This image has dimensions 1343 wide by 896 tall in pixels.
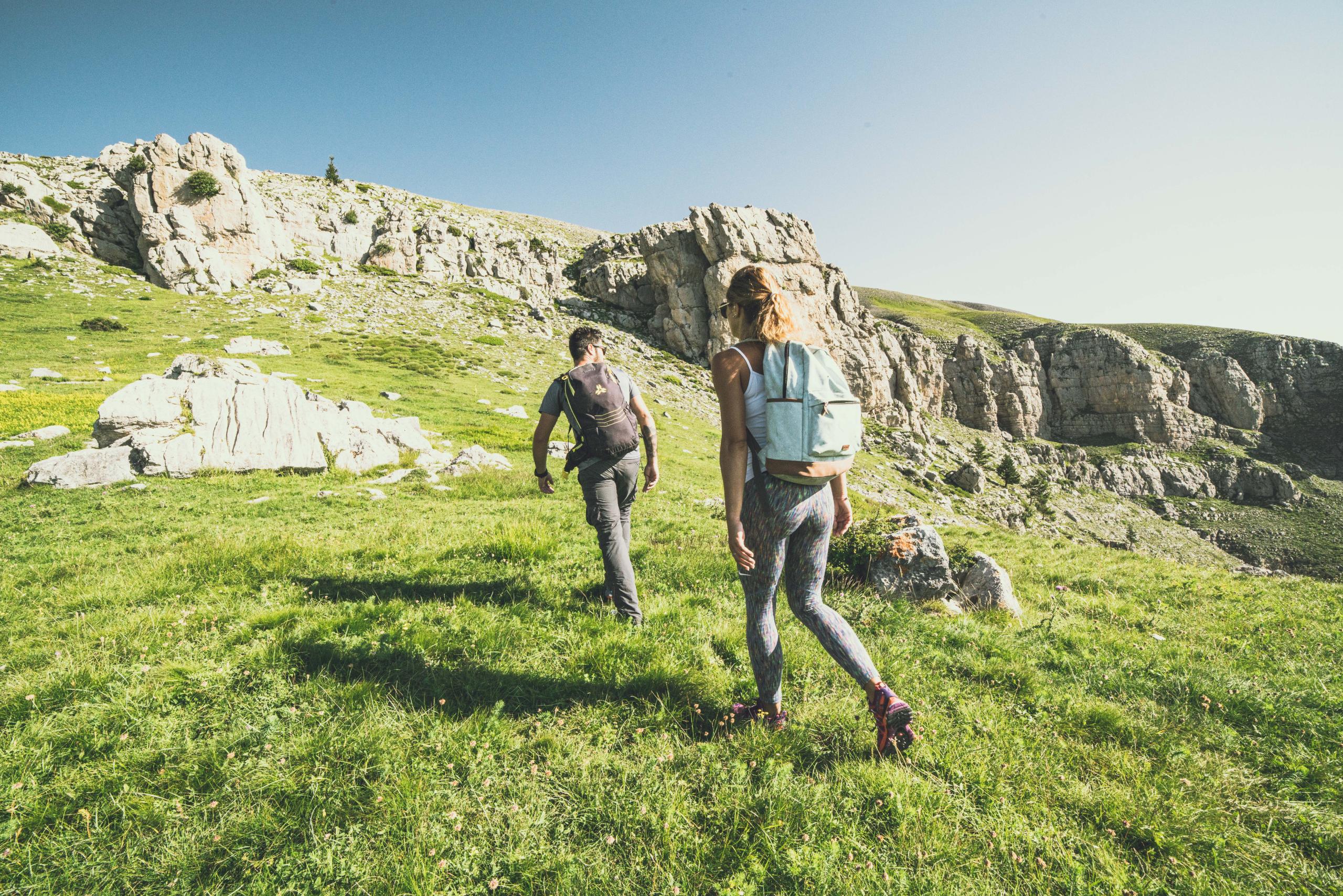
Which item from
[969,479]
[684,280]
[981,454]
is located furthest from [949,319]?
[684,280]

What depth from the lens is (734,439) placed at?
10.7 ft

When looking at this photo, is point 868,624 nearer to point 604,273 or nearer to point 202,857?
point 202,857

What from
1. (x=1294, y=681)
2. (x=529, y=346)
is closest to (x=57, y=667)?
(x=1294, y=681)

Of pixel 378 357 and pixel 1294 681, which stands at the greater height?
pixel 378 357

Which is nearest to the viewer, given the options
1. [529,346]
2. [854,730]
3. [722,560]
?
[854,730]

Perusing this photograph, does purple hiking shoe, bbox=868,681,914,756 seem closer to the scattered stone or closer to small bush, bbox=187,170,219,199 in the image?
the scattered stone

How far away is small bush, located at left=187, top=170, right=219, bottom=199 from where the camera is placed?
174ft

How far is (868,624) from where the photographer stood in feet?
18.6

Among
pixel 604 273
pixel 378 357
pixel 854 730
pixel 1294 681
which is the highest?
pixel 604 273

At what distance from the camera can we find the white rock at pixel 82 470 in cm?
1170

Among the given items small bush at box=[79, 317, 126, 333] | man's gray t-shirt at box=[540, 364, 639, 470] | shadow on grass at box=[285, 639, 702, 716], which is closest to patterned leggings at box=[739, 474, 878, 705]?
→ shadow on grass at box=[285, 639, 702, 716]

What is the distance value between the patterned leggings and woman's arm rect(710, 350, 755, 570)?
17 centimetres

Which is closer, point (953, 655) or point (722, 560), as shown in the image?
point (953, 655)

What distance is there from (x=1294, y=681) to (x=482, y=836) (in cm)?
788
